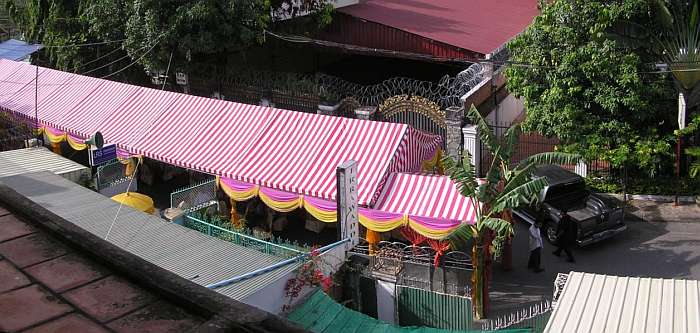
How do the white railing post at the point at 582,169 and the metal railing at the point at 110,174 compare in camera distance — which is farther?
the white railing post at the point at 582,169

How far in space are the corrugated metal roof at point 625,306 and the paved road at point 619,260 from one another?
3394 millimetres

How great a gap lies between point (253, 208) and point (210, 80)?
22.4 feet

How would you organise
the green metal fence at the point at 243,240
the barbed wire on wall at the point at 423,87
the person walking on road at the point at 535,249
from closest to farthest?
the green metal fence at the point at 243,240, the person walking on road at the point at 535,249, the barbed wire on wall at the point at 423,87

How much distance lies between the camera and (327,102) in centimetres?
1950

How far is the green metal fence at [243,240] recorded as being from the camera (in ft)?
38.7

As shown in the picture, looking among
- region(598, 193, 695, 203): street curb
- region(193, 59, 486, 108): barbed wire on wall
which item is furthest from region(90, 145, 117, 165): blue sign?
region(598, 193, 695, 203): street curb

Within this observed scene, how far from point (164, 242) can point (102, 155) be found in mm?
5572

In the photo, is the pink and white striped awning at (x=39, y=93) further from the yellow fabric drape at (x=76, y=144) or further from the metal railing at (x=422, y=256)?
the metal railing at (x=422, y=256)

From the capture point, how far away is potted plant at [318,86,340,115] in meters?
19.2

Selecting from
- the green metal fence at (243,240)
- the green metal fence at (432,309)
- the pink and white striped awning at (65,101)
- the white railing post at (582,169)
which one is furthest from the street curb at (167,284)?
the pink and white striped awning at (65,101)

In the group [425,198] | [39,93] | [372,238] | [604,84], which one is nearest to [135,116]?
[39,93]

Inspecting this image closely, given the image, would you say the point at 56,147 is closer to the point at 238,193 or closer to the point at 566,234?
the point at 238,193

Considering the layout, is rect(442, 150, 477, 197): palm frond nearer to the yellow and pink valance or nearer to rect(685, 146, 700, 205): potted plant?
the yellow and pink valance

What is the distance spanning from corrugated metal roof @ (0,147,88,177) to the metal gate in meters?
6.99
